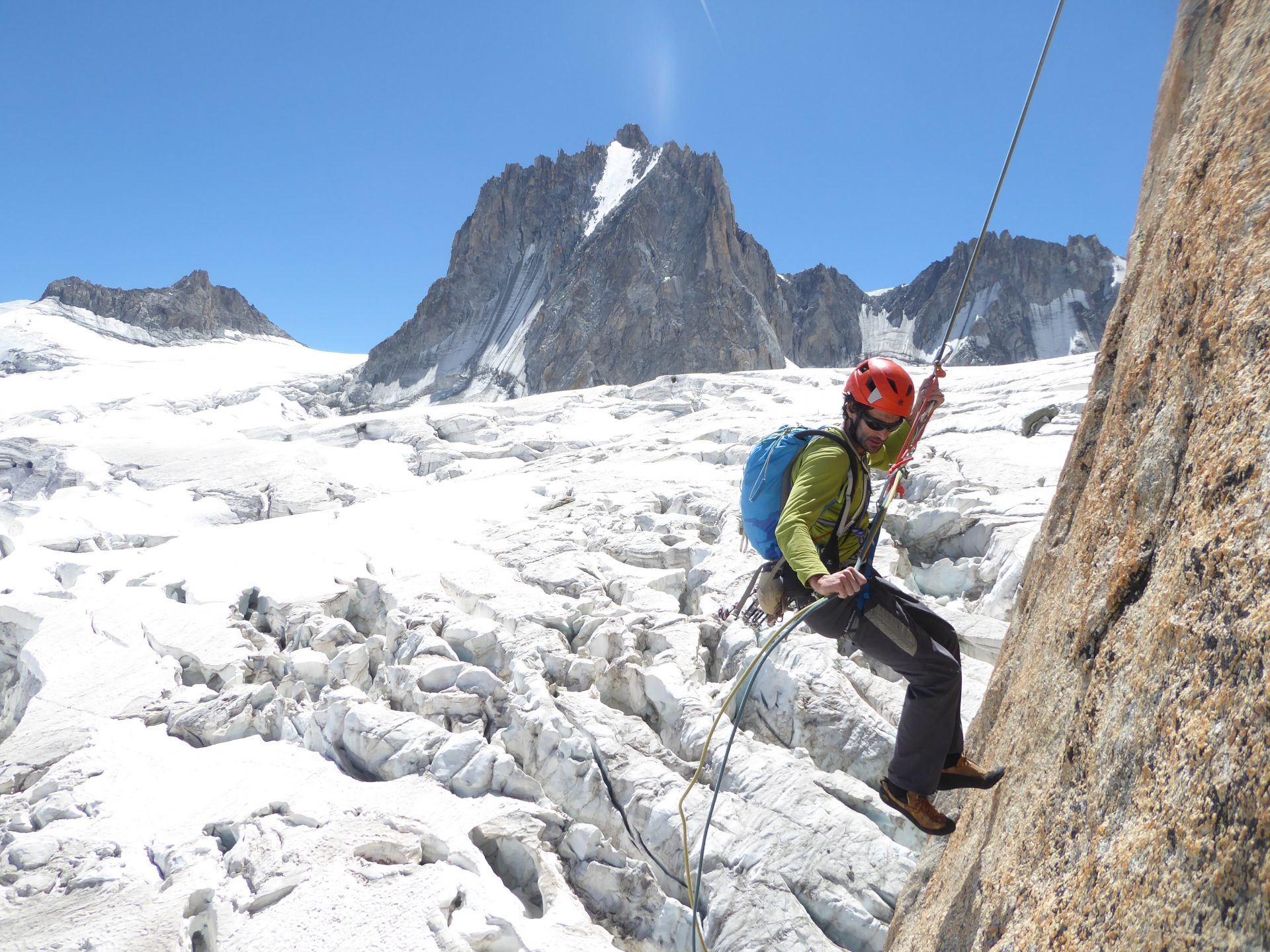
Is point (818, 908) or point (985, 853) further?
point (818, 908)

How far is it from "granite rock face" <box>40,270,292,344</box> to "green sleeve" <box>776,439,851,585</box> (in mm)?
120739

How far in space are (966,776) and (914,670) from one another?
586mm

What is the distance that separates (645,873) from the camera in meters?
6.49

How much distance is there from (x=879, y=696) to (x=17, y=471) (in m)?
36.0

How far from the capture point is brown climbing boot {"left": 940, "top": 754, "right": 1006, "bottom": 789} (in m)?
3.39

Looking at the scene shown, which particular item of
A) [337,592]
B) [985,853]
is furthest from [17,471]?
[985,853]

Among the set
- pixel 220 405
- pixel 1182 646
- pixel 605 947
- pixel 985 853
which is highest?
pixel 220 405

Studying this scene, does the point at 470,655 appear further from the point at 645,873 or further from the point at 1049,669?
the point at 1049,669

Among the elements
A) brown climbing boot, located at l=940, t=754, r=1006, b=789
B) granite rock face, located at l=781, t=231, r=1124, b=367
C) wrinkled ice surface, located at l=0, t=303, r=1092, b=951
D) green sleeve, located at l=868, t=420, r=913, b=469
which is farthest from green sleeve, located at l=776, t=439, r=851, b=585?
granite rock face, located at l=781, t=231, r=1124, b=367

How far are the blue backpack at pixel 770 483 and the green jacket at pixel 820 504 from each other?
0.04 m

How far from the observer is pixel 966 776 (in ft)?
11.4

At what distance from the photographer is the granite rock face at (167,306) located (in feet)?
327

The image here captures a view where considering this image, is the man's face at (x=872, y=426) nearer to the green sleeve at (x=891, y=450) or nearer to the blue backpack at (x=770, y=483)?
the blue backpack at (x=770, y=483)

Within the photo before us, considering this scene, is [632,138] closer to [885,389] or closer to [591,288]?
[591,288]
